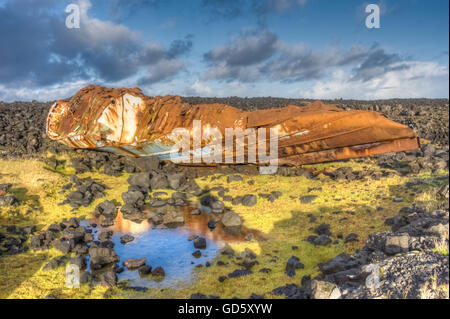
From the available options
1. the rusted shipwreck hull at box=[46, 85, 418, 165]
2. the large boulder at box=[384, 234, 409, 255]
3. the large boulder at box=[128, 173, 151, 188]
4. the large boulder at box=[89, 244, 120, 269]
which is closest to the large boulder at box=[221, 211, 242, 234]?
the large boulder at box=[89, 244, 120, 269]

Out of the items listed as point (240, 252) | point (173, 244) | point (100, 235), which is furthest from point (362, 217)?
point (100, 235)

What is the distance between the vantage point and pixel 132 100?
12.0 meters

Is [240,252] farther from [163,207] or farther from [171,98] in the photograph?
[171,98]

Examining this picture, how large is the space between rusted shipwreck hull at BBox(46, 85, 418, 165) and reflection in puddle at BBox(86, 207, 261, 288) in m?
3.11

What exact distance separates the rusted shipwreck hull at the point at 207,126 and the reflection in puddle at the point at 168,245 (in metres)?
3.11

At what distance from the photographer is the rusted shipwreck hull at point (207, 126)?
1055 centimetres

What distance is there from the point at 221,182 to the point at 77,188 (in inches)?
183

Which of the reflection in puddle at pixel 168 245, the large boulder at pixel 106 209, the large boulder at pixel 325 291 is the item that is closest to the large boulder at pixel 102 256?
the reflection in puddle at pixel 168 245

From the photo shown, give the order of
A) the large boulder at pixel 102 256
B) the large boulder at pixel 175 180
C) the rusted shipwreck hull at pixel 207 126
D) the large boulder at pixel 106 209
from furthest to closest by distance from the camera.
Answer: the large boulder at pixel 175 180 < the rusted shipwreck hull at pixel 207 126 < the large boulder at pixel 106 209 < the large boulder at pixel 102 256

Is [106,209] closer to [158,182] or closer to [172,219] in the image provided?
[172,219]

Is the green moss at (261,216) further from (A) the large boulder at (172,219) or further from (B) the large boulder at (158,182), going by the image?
(A) the large boulder at (172,219)

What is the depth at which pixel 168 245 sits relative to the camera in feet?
26.3

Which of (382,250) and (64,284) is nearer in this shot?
(64,284)

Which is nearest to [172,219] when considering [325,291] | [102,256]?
[102,256]
